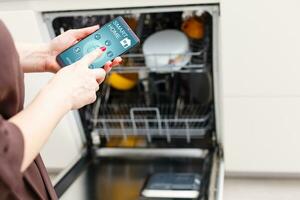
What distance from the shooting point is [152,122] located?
137 cm

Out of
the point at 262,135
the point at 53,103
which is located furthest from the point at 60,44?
the point at 262,135

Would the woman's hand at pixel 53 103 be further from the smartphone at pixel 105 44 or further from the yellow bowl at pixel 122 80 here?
the yellow bowl at pixel 122 80

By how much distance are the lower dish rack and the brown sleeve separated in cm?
78

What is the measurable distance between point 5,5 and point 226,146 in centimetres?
72

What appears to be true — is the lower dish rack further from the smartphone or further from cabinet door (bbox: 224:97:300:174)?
the smartphone

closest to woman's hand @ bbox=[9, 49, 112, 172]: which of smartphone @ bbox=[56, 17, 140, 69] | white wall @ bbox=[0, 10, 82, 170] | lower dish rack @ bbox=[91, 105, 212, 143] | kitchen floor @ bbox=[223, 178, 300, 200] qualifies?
smartphone @ bbox=[56, 17, 140, 69]

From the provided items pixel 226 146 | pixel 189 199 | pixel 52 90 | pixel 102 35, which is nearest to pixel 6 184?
pixel 52 90

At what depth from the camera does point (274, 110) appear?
1.14m

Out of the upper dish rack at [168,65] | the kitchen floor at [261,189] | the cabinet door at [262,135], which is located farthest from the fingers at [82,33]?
the kitchen floor at [261,189]

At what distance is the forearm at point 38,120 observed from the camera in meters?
0.56

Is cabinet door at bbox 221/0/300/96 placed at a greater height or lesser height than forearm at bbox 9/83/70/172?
lesser

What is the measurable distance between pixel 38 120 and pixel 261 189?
909 millimetres

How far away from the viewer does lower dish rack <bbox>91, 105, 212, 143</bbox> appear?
52.3 inches

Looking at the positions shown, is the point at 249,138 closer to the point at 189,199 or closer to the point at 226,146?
the point at 226,146
